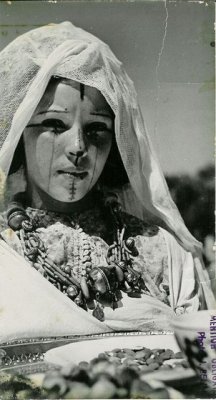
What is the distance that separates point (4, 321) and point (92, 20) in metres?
1.29

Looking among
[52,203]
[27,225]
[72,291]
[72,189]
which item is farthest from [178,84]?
[72,291]

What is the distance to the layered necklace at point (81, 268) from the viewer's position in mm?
2740

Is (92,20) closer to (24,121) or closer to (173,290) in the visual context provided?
(24,121)

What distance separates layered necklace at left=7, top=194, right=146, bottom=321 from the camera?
2740mm

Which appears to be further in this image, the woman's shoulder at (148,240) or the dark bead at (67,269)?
the woman's shoulder at (148,240)

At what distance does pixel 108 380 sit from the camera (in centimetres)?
271

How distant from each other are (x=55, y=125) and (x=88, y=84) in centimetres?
22

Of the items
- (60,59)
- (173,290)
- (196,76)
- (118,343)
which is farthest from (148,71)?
(118,343)

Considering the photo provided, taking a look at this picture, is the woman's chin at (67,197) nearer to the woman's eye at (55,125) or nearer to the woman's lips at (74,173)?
the woman's lips at (74,173)

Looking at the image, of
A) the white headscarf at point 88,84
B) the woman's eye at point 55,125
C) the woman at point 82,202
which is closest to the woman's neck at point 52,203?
the woman at point 82,202

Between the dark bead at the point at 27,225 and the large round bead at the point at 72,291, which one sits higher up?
the dark bead at the point at 27,225

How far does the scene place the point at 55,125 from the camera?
277cm

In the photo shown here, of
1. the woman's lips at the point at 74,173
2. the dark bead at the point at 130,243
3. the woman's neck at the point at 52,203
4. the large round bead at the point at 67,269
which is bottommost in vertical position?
the large round bead at the point at 67,269

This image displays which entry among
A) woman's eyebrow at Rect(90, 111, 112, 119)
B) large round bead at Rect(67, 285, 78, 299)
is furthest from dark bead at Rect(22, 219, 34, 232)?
woman's eyebrow at Rect(90, 111, 112, 119)
